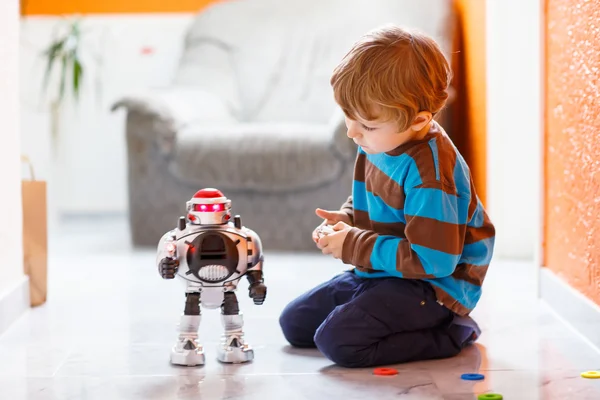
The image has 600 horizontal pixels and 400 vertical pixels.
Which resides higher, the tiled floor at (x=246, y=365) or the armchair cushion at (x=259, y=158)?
the armchair cushion at (x=259, y=158)

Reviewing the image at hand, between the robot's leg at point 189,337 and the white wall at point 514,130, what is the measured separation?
134 centimetres

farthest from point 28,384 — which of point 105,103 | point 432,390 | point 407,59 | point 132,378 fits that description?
point 105,103

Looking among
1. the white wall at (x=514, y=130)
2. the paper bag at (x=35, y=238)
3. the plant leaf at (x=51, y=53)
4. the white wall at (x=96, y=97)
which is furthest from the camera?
the white wall at (x=96, y=97)

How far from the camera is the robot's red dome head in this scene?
1419mm

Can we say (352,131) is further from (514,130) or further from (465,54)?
(465,54)

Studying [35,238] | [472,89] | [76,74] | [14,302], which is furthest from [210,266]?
[76,74]

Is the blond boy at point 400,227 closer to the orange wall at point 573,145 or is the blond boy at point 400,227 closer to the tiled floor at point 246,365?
the tiled floor at point 246,365

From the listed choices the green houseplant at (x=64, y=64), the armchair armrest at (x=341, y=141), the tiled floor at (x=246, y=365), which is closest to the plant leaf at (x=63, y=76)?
the green houseplant at (x=64, y=64)

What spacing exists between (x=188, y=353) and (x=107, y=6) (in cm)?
251

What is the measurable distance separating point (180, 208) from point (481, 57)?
104cm

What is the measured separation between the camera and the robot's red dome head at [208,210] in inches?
55.9

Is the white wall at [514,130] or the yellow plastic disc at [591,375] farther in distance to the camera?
the white wall at [514,130]

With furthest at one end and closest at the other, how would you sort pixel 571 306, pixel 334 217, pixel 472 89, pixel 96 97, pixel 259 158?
pixel 96 97, pixel 472 89, pixel 259 158, pixel 571 306, pixel 334 217

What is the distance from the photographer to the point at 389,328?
4.82ft
